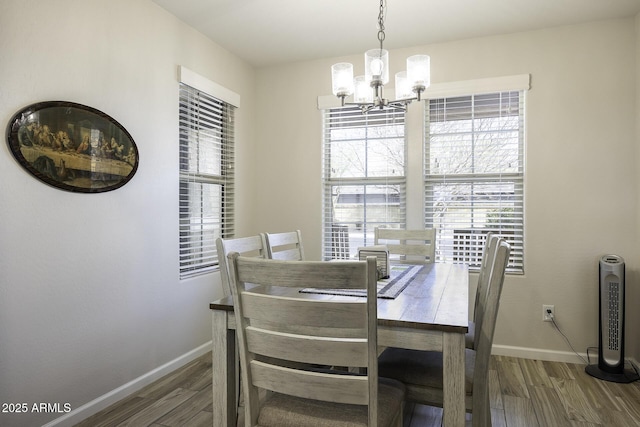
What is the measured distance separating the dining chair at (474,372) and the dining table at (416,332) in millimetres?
120

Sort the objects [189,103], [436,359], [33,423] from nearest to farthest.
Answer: [436,359]
[33,423]
[189,103]

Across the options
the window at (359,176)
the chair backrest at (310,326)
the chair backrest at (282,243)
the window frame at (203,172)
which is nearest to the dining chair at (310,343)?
the chair backrest at (310,326)

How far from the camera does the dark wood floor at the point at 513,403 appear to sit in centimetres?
221

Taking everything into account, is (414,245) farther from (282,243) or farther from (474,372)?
(474,372)

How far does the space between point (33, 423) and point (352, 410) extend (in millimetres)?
1757

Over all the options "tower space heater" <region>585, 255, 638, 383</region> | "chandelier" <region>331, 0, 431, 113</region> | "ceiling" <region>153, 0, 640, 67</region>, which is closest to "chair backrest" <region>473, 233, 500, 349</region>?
"chandelier" <region>331, 0, 431, 113</region>

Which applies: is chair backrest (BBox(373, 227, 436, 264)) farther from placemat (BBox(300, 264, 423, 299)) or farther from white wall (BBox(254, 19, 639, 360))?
white wall (BBox(254, 19, 639, 360))

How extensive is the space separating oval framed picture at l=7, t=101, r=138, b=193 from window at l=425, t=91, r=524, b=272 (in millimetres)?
2434

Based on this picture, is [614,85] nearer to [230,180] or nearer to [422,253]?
[422,253]

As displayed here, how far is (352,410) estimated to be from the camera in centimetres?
130

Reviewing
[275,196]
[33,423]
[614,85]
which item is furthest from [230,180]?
[614,85]

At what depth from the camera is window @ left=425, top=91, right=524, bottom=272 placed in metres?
3.29

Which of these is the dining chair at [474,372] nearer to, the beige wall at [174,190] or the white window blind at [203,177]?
the beige wall at [174,190]

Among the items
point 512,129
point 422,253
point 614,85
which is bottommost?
point 422,253
